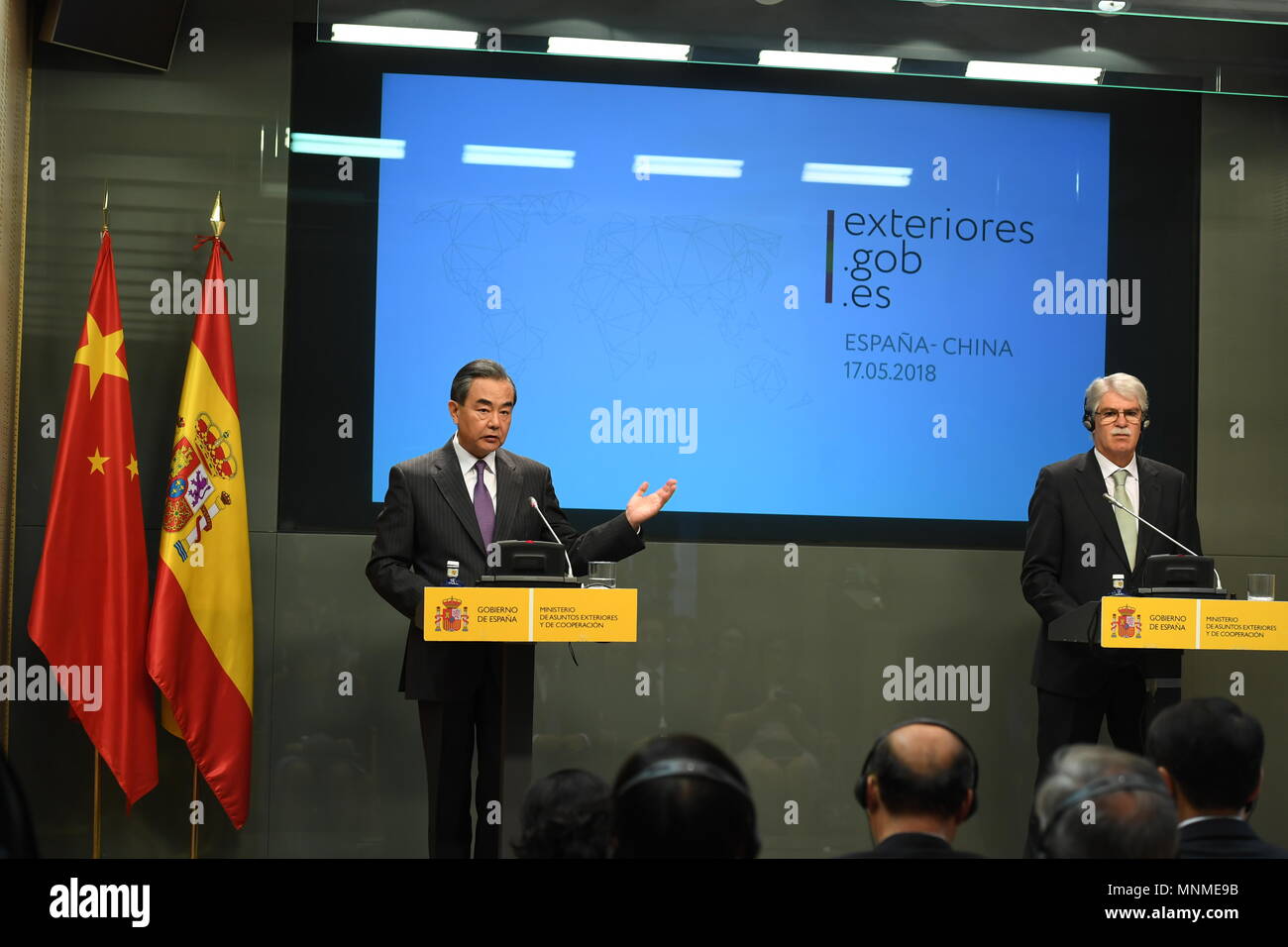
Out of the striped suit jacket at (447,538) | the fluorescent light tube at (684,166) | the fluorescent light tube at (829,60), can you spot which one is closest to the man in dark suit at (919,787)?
the striped suit jacket at (447,538)

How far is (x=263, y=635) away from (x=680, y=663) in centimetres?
181

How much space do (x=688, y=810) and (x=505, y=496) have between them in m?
2.98

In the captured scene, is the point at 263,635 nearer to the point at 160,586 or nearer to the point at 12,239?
the point at 160,586

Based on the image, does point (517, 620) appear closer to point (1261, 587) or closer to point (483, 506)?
point (483, 506)

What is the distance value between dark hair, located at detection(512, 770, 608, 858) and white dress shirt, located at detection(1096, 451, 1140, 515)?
3.57 meters

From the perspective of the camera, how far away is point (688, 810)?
156 centimetres

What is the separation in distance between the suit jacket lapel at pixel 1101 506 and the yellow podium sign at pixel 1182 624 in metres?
0.69

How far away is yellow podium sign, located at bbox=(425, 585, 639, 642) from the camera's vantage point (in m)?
3.71

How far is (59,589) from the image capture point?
4828 mm

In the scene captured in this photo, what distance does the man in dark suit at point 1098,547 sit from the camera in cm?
477

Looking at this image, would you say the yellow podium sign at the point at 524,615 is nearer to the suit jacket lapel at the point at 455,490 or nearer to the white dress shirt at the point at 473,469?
the suit jacket lapel at the point at 455,490
